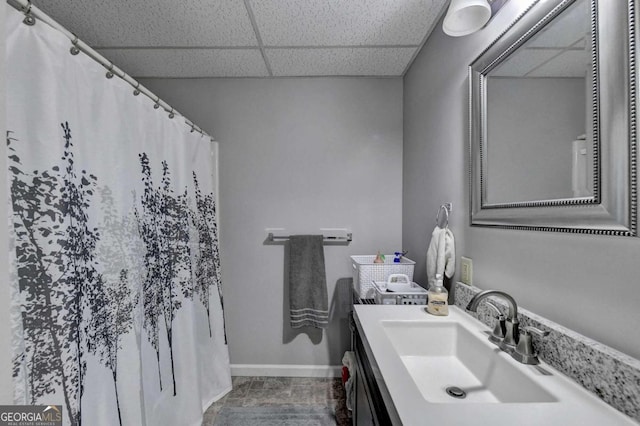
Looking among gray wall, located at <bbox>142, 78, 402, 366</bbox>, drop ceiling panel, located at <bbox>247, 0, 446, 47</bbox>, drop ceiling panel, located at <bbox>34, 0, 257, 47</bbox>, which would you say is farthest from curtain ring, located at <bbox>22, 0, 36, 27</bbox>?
gray wall, located at <bbox>142, 78, 402, 366</bbox>

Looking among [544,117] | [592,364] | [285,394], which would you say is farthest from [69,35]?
[285,394]

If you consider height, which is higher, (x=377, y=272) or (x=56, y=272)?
(x=56, y=272)

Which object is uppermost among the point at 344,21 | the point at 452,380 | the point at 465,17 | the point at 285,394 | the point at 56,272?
the point at 344,21

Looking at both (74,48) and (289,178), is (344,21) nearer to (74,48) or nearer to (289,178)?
(289,178)

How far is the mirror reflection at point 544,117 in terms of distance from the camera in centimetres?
61

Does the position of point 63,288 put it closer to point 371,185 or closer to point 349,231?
point 349,231

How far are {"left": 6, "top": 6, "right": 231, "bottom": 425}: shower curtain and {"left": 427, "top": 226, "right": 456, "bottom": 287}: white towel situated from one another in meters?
1.24

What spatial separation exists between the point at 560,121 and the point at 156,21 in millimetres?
1791

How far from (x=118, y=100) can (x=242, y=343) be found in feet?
5.56

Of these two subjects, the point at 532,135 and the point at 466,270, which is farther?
the point at 466,270

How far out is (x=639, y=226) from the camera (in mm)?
516

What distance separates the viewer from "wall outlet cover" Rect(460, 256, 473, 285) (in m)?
1.04

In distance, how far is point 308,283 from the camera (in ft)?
5.89

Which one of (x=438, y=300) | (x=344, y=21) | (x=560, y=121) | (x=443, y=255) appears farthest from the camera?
(x=344, y=21)
